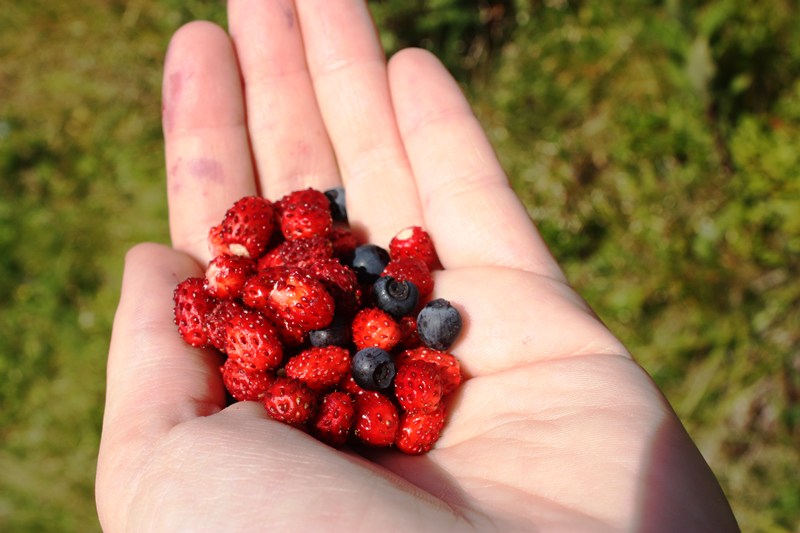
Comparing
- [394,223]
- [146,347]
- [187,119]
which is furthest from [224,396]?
[187,119]

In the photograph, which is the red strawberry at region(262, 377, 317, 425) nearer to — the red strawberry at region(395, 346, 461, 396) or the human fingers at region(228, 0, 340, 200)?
the red strawberry at region(395, 346, 461, 396)

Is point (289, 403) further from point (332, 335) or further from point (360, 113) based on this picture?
point (360, 113)

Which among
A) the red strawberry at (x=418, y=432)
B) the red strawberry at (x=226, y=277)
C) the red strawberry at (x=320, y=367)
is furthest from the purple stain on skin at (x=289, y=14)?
the red strawberry at (x=418, y=432)

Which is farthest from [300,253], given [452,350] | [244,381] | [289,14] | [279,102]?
[289,14]

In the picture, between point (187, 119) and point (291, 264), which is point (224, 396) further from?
point (187, 119)

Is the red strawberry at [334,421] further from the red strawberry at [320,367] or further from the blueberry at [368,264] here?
the blueberry at [368,264]

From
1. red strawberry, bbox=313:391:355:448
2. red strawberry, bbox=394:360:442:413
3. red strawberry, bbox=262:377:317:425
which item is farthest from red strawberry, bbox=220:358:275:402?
red strawberry, bbox=394:360:442:413
